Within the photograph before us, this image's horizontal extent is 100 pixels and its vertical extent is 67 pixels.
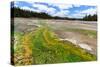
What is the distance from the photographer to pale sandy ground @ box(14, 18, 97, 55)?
2.44 metres

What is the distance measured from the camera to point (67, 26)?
2.61 metres

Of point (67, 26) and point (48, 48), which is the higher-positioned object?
point (67, 26)

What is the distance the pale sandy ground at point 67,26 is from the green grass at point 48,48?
0.06 metres

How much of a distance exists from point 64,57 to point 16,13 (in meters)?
0.80

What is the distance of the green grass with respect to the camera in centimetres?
247

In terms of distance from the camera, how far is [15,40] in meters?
2.40

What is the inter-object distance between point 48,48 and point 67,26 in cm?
37

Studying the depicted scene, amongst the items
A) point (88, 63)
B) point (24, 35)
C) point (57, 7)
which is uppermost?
point (57, 7)

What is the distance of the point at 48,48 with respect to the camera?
253 centimetres

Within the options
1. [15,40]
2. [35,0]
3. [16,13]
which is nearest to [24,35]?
[15,40]

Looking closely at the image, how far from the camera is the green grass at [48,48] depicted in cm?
247

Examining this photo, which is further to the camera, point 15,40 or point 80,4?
point 80,4

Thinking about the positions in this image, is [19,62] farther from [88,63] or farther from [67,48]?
[88,63]

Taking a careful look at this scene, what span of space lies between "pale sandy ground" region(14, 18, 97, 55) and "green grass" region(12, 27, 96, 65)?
0.20 feet
